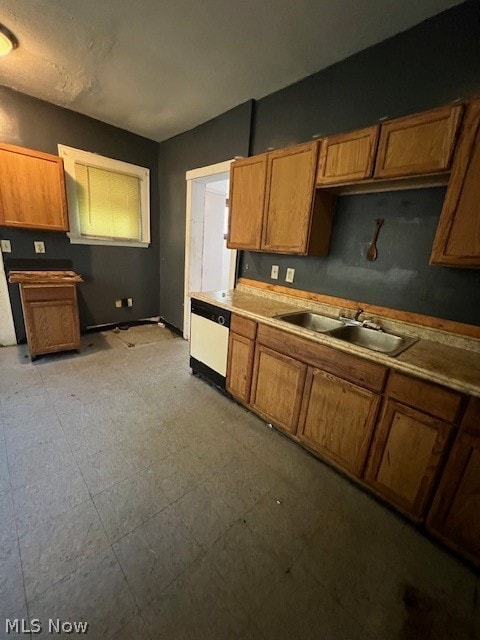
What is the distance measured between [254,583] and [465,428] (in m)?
1.14

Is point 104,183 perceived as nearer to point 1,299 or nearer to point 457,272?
point 1,299

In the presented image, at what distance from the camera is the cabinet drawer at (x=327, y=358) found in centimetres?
142

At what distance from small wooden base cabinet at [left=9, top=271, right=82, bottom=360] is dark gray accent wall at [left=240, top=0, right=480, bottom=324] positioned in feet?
8.29

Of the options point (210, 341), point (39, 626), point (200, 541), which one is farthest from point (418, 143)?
point (39, 626)

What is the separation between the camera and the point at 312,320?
7.15ft

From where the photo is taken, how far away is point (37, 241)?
3.02 meters

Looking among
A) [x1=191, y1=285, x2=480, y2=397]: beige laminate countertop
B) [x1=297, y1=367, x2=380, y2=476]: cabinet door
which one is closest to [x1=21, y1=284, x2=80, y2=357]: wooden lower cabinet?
[x1=191, y1=285, x2=480, y2=397]: beige laminate countertop

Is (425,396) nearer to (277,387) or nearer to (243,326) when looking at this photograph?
(277,387)

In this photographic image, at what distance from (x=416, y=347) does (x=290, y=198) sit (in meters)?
1.36

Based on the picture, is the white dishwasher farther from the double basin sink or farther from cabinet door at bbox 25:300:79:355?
cabinet door at bbox 25:300:79:355

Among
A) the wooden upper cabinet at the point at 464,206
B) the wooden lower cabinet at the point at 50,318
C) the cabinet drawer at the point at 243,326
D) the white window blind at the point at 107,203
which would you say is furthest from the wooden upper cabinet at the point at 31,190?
the wooden upper cabinet at the point at 464,206

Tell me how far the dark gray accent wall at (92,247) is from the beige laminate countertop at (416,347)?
205 centimetres

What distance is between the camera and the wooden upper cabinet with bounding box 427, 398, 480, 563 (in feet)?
3.75

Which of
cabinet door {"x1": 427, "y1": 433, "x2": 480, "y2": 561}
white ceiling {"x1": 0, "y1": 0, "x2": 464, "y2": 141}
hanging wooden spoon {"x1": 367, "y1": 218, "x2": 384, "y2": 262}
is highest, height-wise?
white ceiling {"x1": 0, "y1": 0, "x2": 464, "y2": 141}
